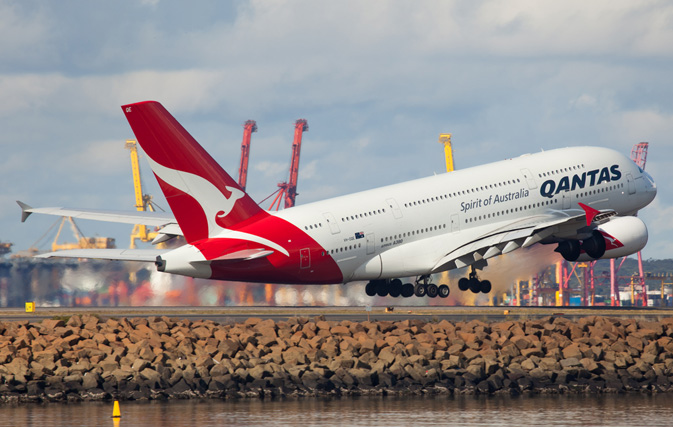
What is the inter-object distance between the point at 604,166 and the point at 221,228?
23.0 m

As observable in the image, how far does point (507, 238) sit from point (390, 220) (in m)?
6.58

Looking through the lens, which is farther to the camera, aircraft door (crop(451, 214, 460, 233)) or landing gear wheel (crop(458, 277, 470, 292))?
landing gear wheel (crop(458, 277, 470, 292))

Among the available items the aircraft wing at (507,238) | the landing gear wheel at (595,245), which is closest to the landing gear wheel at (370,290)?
the aircraft wing at (507,238)

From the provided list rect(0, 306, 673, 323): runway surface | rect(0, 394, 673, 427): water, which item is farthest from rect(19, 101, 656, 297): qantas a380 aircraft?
rect(0, 394, 673, 427): water

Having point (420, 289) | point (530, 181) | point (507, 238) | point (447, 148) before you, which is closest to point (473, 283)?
point (420, 289)

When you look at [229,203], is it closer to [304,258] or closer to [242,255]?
[242,255]

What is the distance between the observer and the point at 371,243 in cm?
5812

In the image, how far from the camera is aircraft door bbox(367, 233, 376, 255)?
57959 millimetres

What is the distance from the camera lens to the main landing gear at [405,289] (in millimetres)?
64125

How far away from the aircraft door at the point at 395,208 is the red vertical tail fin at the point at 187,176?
804cm

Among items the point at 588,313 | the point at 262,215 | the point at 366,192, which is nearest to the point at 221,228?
the point at 262,215

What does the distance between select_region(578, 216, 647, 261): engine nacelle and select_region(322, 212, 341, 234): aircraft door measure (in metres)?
17.2

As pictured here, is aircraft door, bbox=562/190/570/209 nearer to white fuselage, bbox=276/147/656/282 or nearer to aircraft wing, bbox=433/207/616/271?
white fuselage, bbox=276/147/656/282

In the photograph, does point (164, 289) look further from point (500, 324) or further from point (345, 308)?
point (500, 324)
